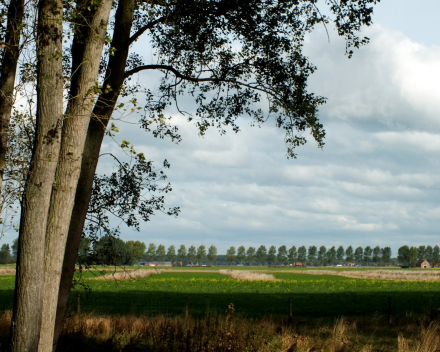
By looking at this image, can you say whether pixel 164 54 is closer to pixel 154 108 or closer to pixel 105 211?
pixel 154 108

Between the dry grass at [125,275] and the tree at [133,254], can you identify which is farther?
the tree at [133,254]

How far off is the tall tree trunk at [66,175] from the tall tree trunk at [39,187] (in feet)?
0.93

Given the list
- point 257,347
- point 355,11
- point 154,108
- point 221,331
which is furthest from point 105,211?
point 355,11

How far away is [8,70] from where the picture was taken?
8.55 m

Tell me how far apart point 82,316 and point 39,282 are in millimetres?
7570

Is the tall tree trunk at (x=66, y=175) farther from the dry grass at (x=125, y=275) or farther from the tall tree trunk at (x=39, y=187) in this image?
the dry grass at (x=125, y=275)

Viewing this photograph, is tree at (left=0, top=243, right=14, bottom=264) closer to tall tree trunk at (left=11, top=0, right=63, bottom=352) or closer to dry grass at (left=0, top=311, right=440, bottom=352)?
dry grass at (left=0, top=311, right=440, bottom=352)

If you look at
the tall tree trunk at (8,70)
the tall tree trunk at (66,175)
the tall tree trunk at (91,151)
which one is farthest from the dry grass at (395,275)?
the tall tree trunk at (66,175)

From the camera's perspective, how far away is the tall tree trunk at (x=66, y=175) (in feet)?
21.4

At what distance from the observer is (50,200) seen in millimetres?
6637

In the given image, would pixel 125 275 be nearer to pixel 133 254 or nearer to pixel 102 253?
pixel 102 253

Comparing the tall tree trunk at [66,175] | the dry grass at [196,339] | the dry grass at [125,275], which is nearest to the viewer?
the tall tree trunk at [66,175]

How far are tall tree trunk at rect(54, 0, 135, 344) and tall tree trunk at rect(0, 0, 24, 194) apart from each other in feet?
4.46

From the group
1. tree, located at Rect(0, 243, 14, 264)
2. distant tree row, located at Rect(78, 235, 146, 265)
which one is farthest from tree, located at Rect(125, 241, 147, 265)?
tree, located at Rect(0, 243, 14, 264)
